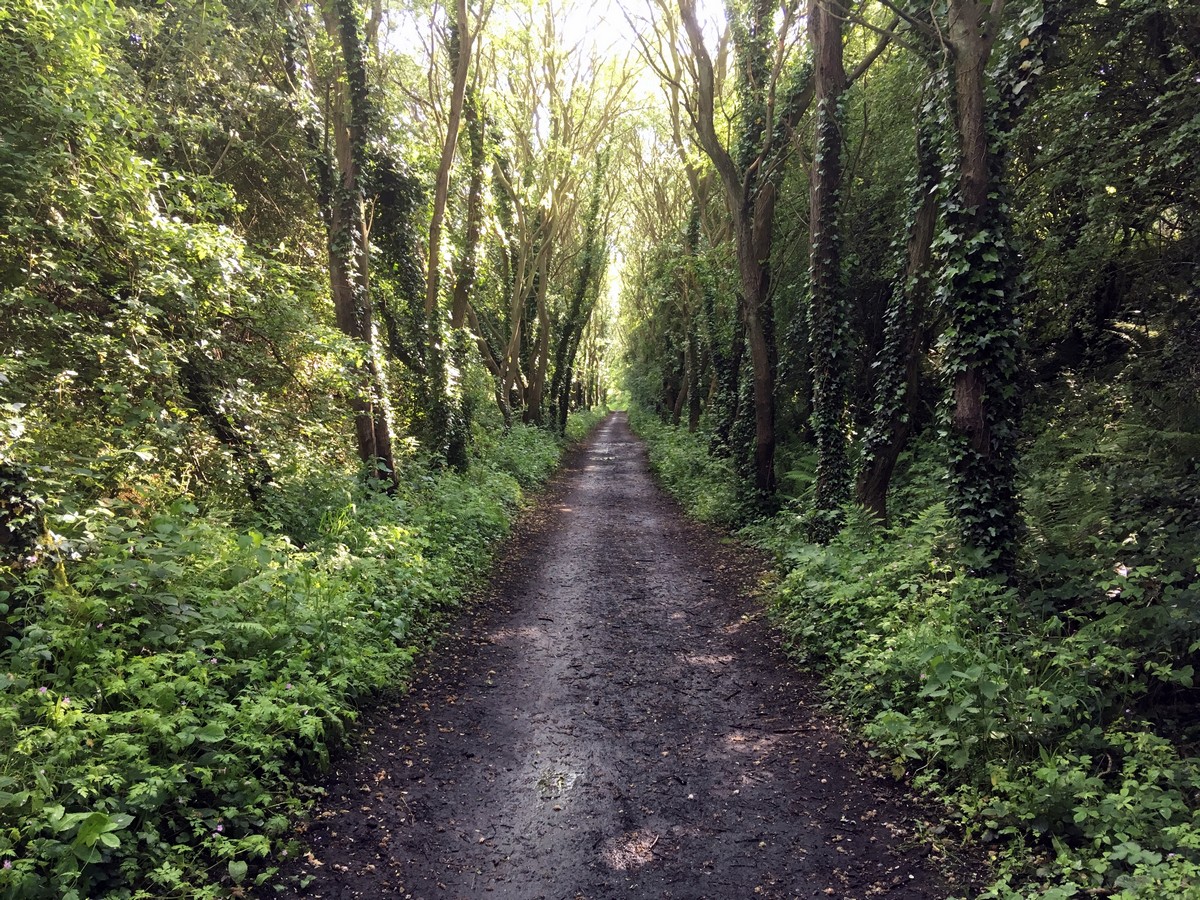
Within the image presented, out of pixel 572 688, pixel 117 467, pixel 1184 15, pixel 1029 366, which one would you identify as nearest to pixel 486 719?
pixel 572 688

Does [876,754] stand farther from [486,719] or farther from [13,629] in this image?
[13,629]

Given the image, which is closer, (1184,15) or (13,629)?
(13,629)

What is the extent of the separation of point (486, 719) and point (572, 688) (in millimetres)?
885

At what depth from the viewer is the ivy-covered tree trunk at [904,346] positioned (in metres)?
7.41

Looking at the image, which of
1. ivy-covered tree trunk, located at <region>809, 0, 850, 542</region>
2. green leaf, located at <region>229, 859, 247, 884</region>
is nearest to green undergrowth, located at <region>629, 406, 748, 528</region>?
Result: ivy-covered tree trunk, located at <region>809, 0, 850, 542</region>

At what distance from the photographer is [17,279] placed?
5.35 m

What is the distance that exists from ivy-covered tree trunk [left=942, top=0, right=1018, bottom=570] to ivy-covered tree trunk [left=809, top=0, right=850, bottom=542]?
3.01m

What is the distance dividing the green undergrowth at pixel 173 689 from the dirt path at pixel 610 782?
1.36 ft

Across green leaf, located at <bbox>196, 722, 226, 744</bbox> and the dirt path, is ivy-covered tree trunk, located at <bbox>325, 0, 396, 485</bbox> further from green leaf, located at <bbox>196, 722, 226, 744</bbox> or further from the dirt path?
green leaf, located at <bbox>196, 722, 226, 744</bbox>

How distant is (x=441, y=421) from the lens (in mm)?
13320

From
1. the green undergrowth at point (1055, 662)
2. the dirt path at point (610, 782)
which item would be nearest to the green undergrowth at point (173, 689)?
the dirt path at point (610, 782)

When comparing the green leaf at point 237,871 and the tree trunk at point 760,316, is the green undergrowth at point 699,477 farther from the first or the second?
the green leaf at point 237,871

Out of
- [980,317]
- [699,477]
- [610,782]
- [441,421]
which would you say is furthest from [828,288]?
[441,421]

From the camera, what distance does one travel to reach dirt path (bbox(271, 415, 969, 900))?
3439 mm
